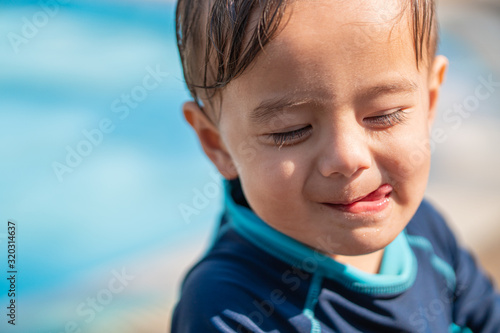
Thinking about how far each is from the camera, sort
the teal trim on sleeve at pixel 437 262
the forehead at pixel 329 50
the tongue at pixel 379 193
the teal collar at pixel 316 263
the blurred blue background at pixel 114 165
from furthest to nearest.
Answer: the blurred blue background at pixel 114 165 → the teal trim on sleeve at pixel 437 262 → the teal collar at pixel 316 263 → the tongue at pixel 379 193 → the forehead at pixel 329 50

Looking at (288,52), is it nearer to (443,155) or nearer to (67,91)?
(443,155)

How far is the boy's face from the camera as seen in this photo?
93 cm

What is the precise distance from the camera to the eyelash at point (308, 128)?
3.19 ft

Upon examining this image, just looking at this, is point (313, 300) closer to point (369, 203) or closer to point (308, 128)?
point (369, 203)

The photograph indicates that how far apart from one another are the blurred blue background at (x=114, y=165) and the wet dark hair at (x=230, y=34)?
140 centimetres

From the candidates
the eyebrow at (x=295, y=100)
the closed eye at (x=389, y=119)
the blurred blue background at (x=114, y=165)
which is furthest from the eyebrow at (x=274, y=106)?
the blurred blue background at (x=114, y=165)

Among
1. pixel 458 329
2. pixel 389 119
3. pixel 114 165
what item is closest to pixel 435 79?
pixel 389 119

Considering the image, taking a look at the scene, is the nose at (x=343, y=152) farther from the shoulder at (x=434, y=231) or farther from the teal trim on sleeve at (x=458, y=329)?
the teal trim on sleeve at (x=458, y=329)

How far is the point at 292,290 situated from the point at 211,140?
0.38 meters

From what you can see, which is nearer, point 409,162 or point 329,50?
point 329,50

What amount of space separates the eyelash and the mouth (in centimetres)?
13

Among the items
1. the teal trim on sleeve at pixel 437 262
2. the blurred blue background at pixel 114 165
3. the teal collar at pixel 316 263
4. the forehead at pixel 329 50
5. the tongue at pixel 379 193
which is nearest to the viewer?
the forehead at pixel 329 50

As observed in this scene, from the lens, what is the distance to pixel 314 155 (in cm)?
96

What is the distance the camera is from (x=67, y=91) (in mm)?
4062
